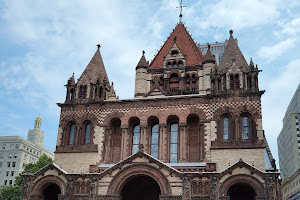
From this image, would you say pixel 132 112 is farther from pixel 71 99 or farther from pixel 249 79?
pixel 249 79

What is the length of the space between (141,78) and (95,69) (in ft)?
22.4

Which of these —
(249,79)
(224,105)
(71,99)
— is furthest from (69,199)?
(249,79)

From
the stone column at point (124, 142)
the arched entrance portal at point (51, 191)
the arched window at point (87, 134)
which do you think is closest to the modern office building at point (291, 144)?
the stone column at point (124, 142)

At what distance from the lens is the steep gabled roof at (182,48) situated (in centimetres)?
4078

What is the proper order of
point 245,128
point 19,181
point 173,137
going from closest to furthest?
point 245,128 → point 173,137 → point 19,181

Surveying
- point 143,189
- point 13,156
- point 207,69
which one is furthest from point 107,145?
point 13,156

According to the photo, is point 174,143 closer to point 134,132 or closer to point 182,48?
point 134,132

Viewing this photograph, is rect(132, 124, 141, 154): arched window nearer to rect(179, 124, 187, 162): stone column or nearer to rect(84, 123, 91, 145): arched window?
rect(179, 124, 187, 162): stone column

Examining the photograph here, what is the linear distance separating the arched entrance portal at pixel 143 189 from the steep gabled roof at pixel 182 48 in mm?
16527

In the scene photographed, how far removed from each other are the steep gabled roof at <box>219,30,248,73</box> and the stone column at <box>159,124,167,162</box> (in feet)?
24.0

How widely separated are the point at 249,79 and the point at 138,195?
13273 millimetres

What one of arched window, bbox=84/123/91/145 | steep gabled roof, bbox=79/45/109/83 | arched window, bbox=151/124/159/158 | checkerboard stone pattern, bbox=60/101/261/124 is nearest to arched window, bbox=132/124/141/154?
arched window, bbox=151/124/159/158

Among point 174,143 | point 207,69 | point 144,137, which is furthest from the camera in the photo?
point 207,69

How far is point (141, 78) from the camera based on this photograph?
39.2 m
